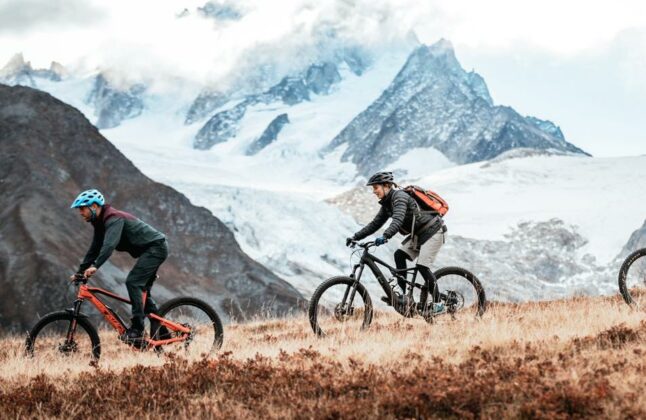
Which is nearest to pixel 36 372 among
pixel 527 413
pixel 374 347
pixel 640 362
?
pixel 374 347

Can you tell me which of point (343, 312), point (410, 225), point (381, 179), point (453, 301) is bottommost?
point (343, 312)

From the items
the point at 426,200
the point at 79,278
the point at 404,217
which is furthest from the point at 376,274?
the point at 79,278

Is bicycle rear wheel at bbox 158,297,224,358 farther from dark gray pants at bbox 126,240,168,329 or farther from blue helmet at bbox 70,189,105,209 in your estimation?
blue helmet at bbox 70,189,105,209

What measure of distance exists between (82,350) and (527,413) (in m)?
6.77

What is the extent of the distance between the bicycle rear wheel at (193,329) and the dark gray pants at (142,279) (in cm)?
28

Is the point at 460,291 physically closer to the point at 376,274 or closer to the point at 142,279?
the point at 376,274

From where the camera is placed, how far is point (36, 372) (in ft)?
28.6

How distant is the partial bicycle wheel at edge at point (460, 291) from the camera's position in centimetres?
1152

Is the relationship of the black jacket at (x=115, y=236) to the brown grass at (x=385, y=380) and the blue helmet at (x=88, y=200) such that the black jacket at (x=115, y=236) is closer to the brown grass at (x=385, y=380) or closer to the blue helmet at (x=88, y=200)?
the blue helmet at (x=88, y=200)

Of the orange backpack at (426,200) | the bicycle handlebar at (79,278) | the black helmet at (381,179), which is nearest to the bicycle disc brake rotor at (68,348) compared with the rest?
the bicycle handlebar at (79,278)

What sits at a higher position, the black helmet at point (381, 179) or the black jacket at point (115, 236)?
the black helmet at point (381, 179)

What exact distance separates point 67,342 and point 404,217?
5.13 metres

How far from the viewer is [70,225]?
42.5 metres

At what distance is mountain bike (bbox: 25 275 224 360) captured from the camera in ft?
32.6
